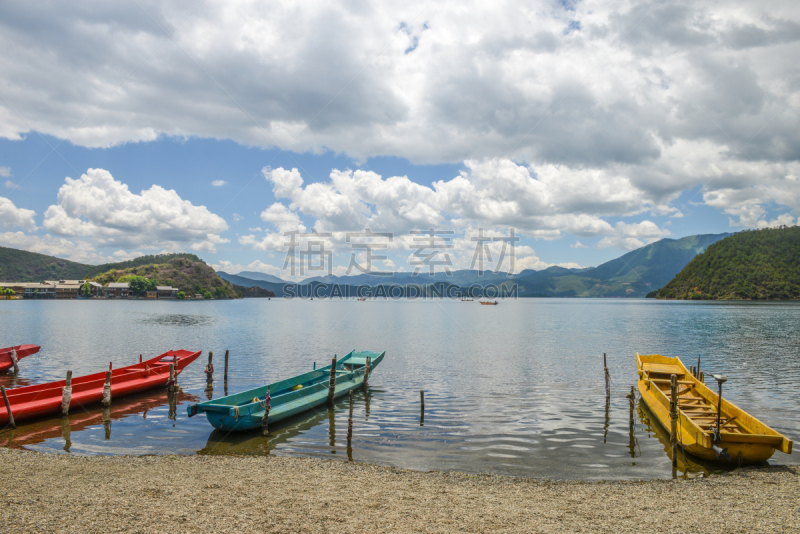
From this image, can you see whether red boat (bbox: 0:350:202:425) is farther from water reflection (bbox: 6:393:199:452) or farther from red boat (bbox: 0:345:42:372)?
red boat (bbox: 0:345:42:372)

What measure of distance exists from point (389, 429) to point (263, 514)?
1115cm

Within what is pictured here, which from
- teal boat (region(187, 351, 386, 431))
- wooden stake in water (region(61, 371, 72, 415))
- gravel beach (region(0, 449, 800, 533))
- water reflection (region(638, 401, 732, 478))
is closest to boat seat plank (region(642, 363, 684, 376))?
water reflection (region(638, 401, 732, 478))

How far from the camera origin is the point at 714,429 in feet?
53.5

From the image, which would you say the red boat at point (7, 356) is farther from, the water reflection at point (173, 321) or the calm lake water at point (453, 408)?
the water reflection at point (173, 321)

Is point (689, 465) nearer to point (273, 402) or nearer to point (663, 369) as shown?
point (663, 369)

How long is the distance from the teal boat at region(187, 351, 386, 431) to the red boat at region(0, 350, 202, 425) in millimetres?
9290

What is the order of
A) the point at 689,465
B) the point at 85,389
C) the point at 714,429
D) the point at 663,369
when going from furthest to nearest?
the point at 663,369 < the point at 85,389 < the point at 689,465 < the point at 714,429

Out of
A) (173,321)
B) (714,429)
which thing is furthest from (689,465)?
(173,321)

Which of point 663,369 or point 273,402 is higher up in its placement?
point 663,369

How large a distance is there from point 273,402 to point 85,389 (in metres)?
12.6

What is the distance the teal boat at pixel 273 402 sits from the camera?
64.7 feet

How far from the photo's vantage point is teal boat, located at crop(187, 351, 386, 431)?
19734 millimetres

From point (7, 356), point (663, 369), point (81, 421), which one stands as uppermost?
point (663, 369)

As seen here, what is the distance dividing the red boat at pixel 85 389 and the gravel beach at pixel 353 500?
674cm
